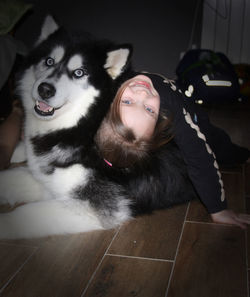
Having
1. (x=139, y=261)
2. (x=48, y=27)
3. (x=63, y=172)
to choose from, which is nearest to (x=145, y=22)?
(x=48, y=27)

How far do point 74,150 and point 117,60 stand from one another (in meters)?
0.47

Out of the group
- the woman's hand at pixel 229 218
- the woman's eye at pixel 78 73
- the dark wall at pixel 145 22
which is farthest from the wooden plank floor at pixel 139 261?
the dark wall at pixel 145 22

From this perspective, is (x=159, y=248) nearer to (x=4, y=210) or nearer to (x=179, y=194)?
(x=179, y=194)

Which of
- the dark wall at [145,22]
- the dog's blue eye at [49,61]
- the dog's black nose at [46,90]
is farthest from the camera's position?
the dark wall at [145,22]

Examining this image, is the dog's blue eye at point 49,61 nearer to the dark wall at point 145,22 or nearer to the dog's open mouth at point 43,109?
the dog's open mouth at point 43,109

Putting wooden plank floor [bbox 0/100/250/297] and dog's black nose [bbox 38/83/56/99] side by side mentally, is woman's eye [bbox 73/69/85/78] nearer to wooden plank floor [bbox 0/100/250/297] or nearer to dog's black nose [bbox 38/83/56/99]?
dog's black nose [bbox 38/83/56/99]

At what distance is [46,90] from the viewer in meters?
1.55

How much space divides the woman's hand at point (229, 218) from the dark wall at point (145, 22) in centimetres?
319

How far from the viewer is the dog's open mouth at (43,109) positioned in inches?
65.5

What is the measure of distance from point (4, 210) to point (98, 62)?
2.91ft

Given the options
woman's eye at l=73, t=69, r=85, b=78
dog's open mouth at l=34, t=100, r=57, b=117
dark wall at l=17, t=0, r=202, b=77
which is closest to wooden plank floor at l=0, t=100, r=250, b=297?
dog's open mouth at l=34, t=100, r=57, b=117

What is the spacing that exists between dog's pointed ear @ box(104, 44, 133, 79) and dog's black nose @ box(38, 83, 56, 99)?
290 mm

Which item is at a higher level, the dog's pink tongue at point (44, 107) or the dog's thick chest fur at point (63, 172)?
the dog's pink tongue at point (44, 107)

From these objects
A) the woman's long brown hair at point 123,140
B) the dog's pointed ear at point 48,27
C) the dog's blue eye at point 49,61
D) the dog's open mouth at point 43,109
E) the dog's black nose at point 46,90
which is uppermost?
the dog's pointed ear at point 48,27
